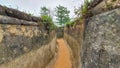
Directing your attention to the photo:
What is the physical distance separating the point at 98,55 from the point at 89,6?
1.25m

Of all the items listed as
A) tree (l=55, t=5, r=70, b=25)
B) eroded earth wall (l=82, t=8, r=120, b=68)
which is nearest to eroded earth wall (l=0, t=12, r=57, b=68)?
eroded earth wall (l=82, t=8, r=120, b=68)

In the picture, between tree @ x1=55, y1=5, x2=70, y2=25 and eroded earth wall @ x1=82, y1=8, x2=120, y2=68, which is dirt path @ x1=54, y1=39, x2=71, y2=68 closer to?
eroded earth wall @ x1=82, y1=8, x2=120, y2=68

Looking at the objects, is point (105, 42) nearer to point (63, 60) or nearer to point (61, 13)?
point (63, 60)

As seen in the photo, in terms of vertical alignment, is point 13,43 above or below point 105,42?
below

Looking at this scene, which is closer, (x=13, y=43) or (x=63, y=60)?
(x=13, y=43)

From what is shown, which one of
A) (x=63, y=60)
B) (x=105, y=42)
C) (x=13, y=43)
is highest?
(x=105, y=42)

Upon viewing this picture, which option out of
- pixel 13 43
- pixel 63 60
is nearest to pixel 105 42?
pixel 13 43

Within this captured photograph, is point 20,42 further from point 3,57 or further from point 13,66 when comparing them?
point 3,57

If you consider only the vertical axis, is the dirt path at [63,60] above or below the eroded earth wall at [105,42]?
below

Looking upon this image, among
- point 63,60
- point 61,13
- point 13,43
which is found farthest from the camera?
point 61,13

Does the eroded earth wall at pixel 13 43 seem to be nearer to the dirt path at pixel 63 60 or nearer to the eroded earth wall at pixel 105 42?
the eroded earth wall at pixel 105 42

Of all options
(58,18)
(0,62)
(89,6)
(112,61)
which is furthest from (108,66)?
(58,18)

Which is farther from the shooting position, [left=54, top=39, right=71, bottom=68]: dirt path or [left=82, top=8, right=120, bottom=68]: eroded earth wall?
[left=54, top=39, right=71, bottom=68]: dirt path

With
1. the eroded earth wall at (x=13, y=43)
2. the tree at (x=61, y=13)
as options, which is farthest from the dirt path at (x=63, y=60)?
the tree at (x=61, y=13)
